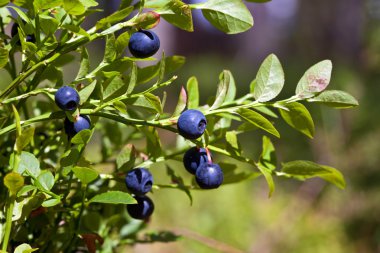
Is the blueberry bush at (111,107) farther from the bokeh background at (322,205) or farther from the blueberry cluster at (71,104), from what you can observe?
the bokeh background at (322,205)

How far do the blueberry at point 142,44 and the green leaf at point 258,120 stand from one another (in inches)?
3.9

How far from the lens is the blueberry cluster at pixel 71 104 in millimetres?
443

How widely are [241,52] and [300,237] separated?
43.9 feet

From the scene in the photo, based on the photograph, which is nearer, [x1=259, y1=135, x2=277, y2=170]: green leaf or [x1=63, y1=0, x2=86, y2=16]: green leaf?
[x1=63, y1=0, x2=86, y2=16]: green leaf

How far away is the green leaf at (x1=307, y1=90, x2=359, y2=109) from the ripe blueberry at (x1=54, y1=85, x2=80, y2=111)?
0.23m

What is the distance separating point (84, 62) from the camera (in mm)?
496

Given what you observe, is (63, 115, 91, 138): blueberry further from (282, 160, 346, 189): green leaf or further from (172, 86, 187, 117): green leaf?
(282, 160, 346, 189): green leaf

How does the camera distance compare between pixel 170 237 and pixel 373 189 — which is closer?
pixel 170 237

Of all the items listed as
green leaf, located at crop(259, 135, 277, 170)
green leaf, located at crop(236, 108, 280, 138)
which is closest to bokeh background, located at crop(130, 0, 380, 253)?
green leaf, located at crop(259, 135, 277, 170)

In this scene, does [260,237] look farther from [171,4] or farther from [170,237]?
[171,4]

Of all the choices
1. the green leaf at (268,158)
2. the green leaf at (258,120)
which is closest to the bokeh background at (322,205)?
the green leaf at (268,158)

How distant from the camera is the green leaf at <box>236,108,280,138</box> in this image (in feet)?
1.58

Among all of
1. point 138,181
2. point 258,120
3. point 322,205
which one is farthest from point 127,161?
point 322,205

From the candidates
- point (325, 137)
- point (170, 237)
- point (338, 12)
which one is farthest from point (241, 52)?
point (170, 237)
